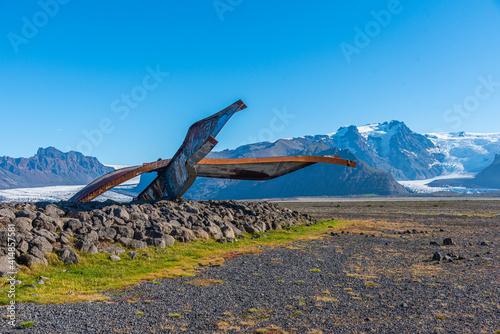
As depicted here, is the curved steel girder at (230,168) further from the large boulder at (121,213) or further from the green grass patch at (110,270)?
the green grass patch at (110,270)

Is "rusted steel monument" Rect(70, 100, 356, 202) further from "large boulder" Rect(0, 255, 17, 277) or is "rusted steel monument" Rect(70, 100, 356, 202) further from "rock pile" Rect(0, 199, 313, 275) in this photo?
"large boulder" Rect(0, 255, 17, 277)

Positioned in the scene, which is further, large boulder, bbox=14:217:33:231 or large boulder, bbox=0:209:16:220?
large boulder, bbox=0:209:16:220

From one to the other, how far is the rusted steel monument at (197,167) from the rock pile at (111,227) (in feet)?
7.62

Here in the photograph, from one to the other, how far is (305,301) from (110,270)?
7.48 metres

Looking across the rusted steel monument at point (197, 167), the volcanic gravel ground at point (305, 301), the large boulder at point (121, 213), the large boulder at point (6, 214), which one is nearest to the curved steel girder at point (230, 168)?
the rusted steel monument at point (197, 167)

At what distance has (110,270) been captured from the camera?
12656mm

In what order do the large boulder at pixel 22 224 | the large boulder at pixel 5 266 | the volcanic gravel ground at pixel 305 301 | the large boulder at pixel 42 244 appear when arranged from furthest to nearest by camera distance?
1. the large boulder at pixel 22 224
2. the large boulder at pixel 42 244
3. the large boulder at pixel 5 266
4. the volcanic gravel ground at pixel 305 301

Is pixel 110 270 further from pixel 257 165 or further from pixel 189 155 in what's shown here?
pixel 257 165

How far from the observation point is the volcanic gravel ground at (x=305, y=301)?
7691 millimetres

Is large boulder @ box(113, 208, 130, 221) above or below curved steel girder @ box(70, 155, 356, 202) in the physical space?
below

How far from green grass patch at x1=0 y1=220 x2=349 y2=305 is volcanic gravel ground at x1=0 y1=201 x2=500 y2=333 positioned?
69cm

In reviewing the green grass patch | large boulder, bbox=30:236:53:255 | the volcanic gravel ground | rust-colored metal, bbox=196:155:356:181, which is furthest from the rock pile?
the volcanic gravel ground

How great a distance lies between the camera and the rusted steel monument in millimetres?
23183

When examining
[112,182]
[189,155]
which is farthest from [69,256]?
[112,182]
